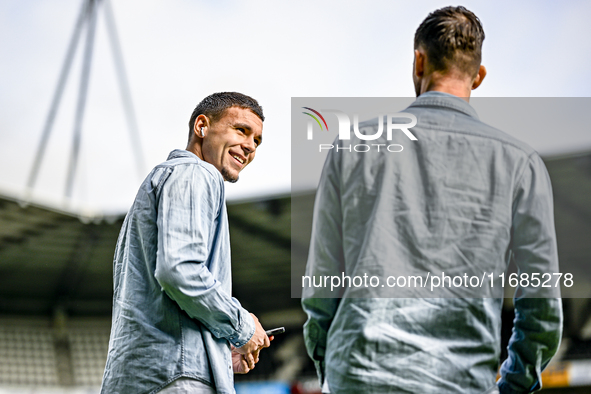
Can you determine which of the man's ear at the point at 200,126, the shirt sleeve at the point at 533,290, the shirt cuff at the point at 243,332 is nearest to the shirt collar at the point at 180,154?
the man's ear at the point at 200,126

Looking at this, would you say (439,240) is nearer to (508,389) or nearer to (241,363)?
(508,389)

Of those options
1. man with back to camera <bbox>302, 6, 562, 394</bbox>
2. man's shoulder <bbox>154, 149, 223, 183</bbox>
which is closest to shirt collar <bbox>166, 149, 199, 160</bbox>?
man's shoulder <bbox>154, 149, 223, 183</bbox>

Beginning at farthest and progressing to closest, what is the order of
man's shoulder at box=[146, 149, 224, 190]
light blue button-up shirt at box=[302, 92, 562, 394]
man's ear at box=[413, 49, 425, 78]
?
man's shoulder at box=[146, 149, 224, 190]
man's ear at box=[413, 49, 425, 78]
light blue button-up shirt at box=[302, 92, 562, 394]

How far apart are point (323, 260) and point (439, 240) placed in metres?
0.21

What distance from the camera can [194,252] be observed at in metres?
1.46

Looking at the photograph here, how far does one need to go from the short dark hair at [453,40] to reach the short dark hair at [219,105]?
2.57ft

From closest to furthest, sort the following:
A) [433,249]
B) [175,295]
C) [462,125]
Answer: [433,249]
[462,125]
[175,295]

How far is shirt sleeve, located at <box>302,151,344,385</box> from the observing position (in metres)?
1.16

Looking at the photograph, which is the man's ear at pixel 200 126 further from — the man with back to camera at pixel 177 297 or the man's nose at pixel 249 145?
the man with back to camera at pixel 177 297

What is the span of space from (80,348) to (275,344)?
4.38 meters

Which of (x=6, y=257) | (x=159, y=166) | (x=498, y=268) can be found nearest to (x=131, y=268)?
(x=159, y=166)

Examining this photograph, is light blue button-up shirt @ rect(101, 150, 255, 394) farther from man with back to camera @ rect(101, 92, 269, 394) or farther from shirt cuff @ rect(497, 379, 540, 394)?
shirt cuff @ rect(497, 379, 540, 394)

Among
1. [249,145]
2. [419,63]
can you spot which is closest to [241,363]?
[249,145]

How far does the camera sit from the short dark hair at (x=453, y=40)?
123 cm
